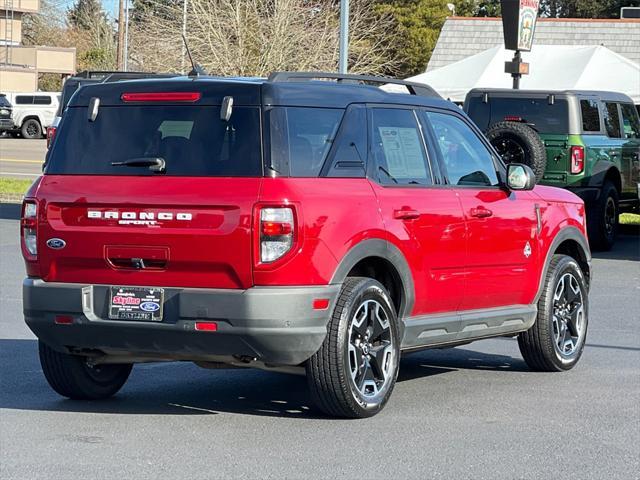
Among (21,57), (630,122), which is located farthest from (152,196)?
(21,57)

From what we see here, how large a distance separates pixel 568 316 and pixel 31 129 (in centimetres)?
4945

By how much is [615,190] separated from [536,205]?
10.4 meters

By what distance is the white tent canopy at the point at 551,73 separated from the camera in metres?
27.9

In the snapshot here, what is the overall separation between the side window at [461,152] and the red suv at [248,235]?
0.10 meters

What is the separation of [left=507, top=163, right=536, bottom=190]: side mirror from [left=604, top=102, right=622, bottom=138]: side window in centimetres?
1073

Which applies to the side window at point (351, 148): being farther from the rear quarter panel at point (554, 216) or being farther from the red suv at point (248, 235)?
the rear quarter panel at point (554, 216)

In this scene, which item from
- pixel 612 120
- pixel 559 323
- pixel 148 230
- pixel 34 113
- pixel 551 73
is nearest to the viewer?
pixel 148 230

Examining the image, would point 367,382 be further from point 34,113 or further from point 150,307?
point 34,113

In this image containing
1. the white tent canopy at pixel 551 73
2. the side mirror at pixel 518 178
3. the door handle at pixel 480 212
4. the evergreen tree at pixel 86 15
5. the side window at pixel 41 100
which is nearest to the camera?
the door handle at pixel 480 212

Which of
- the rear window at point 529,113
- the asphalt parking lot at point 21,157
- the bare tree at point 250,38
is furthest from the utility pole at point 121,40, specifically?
the rear window at point 529,113

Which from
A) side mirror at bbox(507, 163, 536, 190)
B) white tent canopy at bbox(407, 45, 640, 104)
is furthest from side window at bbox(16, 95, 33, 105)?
side mirror at bbox(507, 163, 536, 190)

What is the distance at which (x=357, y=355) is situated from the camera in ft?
24.3

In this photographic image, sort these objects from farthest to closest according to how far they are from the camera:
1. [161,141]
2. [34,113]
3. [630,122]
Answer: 1. [34,113]
2. [630,122]
3. [161,141]

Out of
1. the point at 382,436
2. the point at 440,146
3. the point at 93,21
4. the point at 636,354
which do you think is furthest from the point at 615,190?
the point at 93,21
